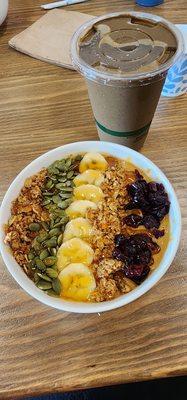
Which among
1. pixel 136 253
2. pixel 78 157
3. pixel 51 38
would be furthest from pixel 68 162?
pixel 51 38

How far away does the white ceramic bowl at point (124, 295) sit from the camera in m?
0.65

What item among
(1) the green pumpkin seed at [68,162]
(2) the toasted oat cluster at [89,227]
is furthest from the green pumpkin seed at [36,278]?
(1) the green pumpkin seed at [68,162]

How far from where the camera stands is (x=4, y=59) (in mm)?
1165

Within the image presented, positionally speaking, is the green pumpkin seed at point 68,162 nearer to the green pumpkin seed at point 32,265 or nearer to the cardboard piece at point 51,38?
the green pumpkin seed at point 32,265

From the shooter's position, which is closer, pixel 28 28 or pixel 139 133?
pixel 139 133

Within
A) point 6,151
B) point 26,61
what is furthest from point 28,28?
point 6,151

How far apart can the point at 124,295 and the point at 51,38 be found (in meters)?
0.81

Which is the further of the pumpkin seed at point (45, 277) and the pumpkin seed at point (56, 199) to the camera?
the pumpkin seed at point (56, 199)

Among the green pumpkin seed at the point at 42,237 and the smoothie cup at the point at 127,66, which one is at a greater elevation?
the smoothie cup at the point at 127,66

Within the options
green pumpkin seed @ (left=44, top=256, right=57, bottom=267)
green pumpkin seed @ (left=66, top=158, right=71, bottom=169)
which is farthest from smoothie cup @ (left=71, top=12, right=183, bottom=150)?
green pumpkin seed @ (left=44, top=256, right=57, bottom=267)

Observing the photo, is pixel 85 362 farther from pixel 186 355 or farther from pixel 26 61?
pixel 26 61

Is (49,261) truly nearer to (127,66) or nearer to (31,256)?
(31,256)

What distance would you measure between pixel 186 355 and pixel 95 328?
15 cm

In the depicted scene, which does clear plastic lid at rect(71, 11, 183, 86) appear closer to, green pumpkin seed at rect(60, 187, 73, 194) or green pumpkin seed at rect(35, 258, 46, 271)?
green pumpkin seed at rect(60, 187, 73, 194)
